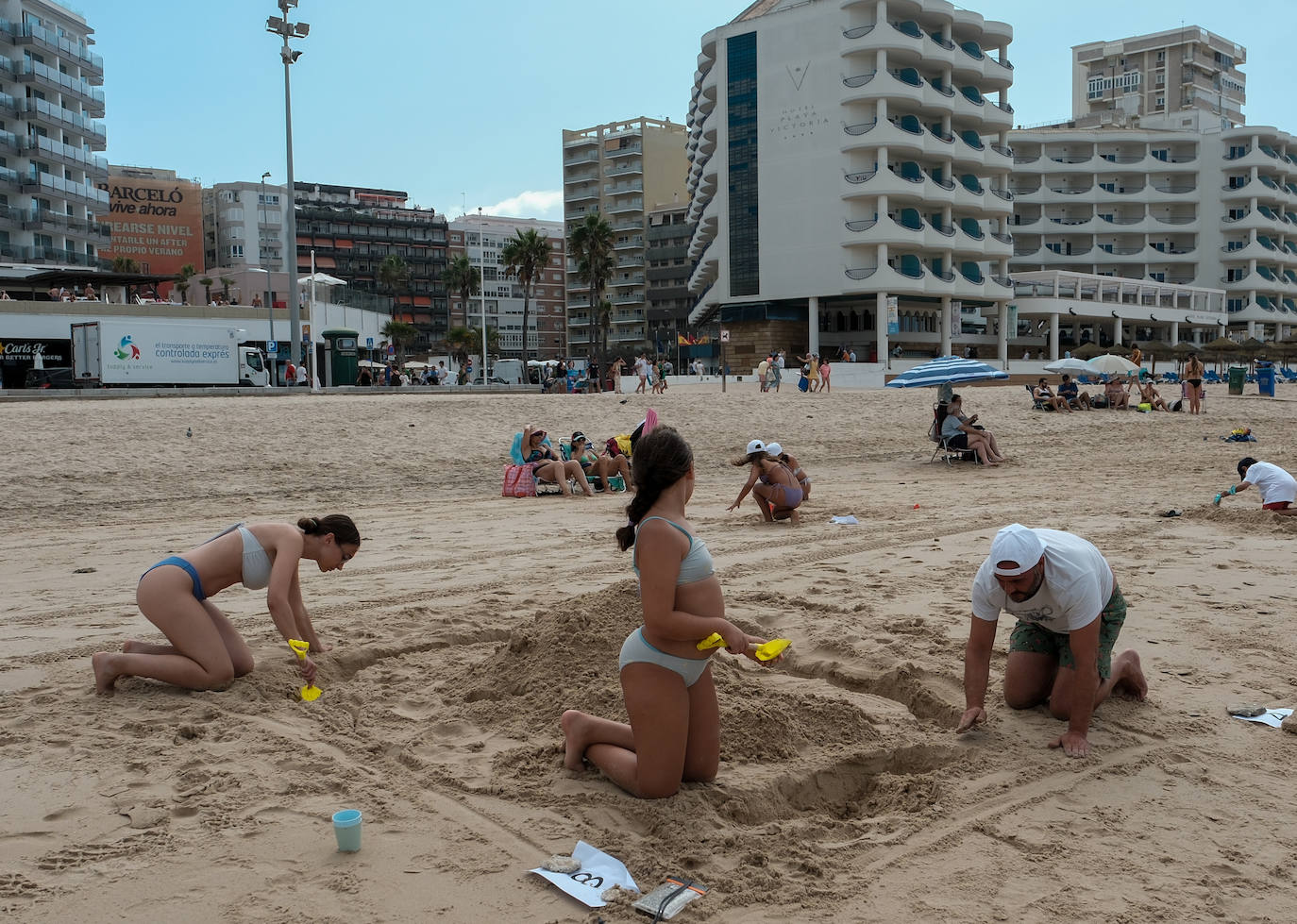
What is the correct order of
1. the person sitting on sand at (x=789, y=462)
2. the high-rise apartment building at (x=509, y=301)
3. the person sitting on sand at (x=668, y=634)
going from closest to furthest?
the person sitting on sand at (x=668, y=634)
the person sitting on sand at (x=789, y=462)
the high-rise apartment building at (x=509, y=301)

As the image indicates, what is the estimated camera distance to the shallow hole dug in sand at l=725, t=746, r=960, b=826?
3.68 metres

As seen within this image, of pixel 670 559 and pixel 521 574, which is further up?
pixel 670 559

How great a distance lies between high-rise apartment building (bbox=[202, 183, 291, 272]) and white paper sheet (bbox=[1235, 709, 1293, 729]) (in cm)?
9891

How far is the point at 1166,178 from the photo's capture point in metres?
75.8

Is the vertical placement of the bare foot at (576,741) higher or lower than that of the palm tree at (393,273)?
lower

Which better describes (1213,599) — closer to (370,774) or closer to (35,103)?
(370,774)

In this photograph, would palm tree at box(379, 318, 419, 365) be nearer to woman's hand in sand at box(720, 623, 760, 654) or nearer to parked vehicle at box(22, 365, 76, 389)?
parked vehicle at box(22, 365, 76, 389)

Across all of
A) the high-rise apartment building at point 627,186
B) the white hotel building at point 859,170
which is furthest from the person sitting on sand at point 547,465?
the high-rise apartment building at point 627,186

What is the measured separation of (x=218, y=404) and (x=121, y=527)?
1051cm

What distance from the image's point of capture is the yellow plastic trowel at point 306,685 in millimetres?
4641

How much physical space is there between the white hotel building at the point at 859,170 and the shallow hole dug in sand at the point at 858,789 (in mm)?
48084

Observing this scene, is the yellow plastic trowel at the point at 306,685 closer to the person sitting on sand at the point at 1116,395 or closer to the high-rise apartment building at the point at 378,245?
the person sitting on sand at the point at 1116,395

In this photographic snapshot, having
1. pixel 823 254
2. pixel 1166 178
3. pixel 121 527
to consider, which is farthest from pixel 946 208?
pixel 121 527

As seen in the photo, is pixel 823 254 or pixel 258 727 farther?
pixel 823 254
